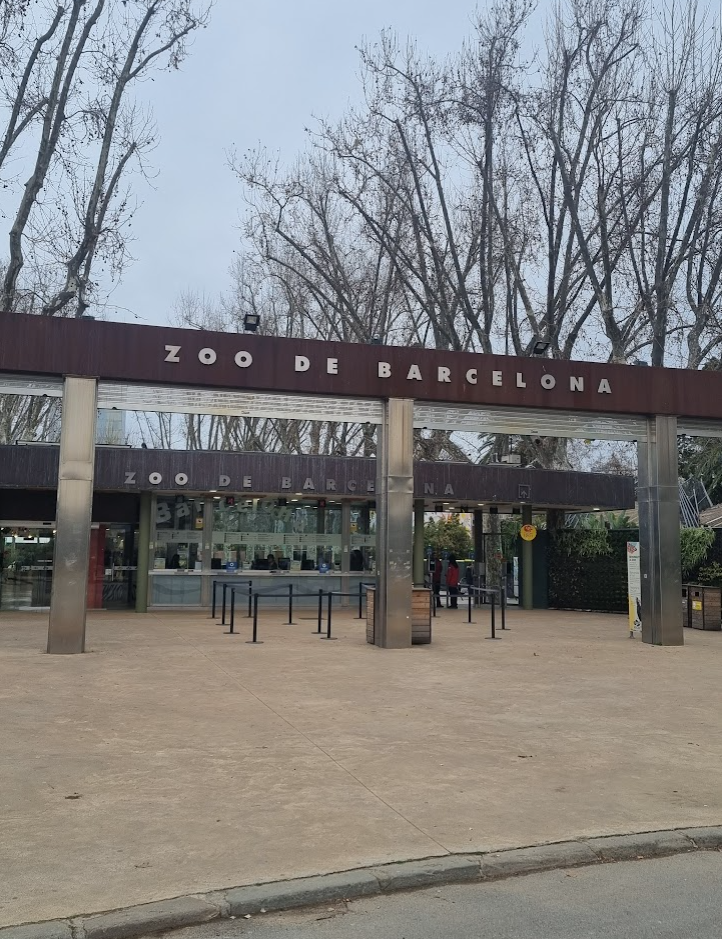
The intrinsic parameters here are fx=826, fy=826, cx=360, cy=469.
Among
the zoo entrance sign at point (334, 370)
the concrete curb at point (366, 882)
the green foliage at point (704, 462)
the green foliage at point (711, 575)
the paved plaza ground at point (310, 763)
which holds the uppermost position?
the green foliage at point (704, 462)

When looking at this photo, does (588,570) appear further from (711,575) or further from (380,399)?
(380,399)

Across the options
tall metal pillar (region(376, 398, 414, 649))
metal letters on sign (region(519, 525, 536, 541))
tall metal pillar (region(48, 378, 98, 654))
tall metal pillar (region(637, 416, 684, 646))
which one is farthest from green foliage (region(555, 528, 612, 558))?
tall metal pillar (region(48, 378, 98, 654))

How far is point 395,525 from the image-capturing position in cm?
1393

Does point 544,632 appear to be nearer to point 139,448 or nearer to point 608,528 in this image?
point 608,528

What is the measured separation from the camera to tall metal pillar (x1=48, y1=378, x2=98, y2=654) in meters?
12.3

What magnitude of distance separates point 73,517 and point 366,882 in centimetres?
956

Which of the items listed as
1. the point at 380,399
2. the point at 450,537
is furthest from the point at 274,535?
the point at 450,537

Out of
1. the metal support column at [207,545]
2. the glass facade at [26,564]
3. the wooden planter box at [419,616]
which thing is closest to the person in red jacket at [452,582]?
the metal support column at [207,545]

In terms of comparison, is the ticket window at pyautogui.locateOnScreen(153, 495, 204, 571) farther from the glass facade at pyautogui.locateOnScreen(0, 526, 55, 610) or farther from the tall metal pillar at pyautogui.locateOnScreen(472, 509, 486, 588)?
the tall metal pillar at pyautogui.locateOnScreen(472, 509, 486, 588)

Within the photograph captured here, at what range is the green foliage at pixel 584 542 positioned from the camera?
24.5 metres

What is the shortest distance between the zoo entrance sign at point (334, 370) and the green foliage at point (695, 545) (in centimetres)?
764

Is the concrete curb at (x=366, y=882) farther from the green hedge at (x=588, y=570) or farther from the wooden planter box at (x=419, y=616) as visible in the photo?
the green hedge at (x=588, y=570)

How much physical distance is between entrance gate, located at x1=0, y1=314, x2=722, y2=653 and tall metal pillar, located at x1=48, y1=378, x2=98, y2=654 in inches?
0.7

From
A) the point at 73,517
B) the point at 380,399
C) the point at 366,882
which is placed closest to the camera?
the point at 366,882
